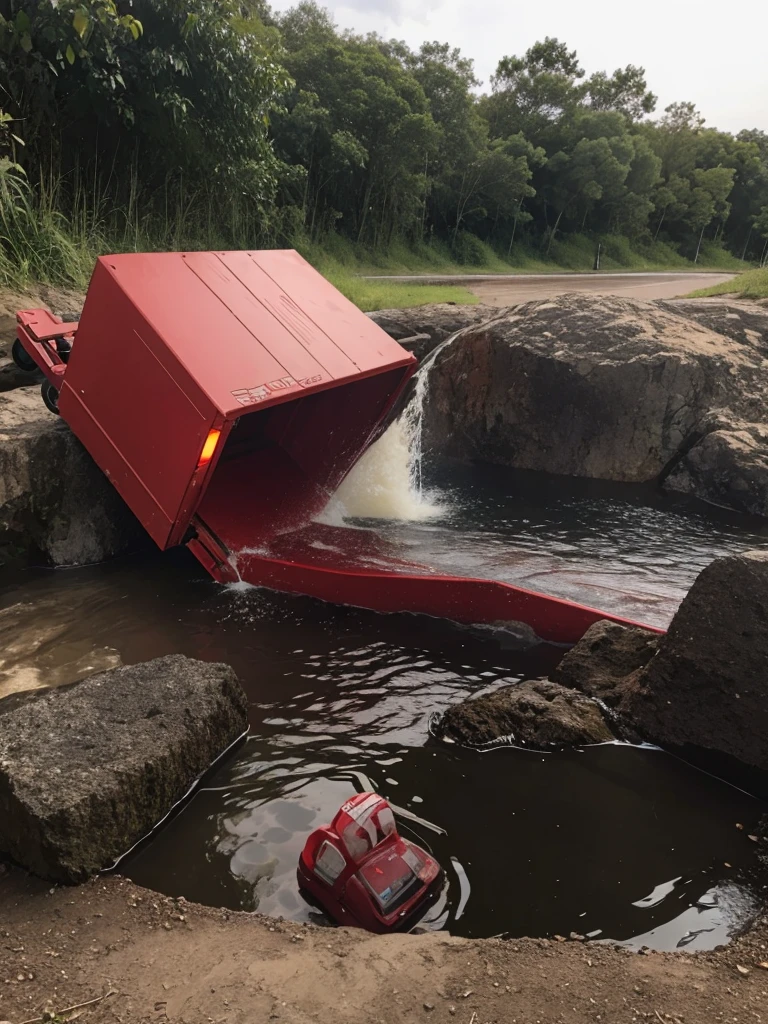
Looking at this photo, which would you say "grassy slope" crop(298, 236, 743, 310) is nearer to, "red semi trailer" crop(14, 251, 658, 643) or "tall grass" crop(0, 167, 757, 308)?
"tall grass" crop(0, 167, 757, 308)

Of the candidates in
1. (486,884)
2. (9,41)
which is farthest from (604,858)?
(9,41)

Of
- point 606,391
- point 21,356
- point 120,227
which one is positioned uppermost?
point 120,227

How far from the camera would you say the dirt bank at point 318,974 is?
2.16m

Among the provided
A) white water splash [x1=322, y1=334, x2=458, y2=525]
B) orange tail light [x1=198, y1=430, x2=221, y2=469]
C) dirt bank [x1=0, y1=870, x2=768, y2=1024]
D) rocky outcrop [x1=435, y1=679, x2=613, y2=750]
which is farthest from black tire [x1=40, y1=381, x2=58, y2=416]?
dirt bank [x1=0, y1=870, x2=768, y2=1024]

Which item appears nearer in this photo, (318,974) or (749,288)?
(318,974)

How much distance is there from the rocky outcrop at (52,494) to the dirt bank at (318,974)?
3765mm

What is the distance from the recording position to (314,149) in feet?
68.1

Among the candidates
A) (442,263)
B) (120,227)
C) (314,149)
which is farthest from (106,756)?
(442,263)

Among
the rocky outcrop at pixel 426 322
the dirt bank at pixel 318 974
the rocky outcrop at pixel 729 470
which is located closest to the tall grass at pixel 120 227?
the rocky outcrop at pixel 426 322

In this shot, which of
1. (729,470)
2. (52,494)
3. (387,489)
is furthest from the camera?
(729,470)

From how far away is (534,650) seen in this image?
4.87 metres

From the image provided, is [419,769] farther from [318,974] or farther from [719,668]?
[719,668]

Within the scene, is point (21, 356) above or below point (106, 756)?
above

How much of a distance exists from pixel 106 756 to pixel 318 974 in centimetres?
130
